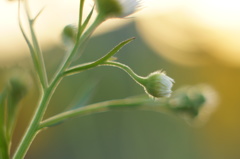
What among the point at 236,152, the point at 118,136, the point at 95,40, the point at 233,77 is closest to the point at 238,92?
the point at 233,77

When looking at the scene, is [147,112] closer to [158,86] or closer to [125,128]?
[125,128]

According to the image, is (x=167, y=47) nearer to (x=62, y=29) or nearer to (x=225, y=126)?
(x=225, y=126)

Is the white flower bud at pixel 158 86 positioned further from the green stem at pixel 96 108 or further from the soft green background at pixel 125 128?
the soft green background at pixel 125 128

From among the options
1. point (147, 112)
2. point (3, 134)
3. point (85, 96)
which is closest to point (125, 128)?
point (147, 112)

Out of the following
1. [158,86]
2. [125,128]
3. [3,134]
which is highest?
[158,86]

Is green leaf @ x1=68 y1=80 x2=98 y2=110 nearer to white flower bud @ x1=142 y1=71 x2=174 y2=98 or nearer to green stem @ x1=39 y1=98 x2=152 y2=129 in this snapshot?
green stem @ x1=39 y1=98 x2=152 y2=129
